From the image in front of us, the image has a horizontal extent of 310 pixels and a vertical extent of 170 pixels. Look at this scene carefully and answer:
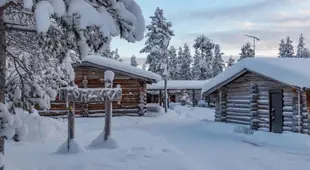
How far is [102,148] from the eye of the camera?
13656mm

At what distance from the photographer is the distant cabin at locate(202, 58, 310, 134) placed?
1817 centimetres

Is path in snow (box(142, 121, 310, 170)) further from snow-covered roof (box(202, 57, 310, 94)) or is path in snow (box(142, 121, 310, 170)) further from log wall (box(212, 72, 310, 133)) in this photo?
snow-covered roof (box(202, 57, 310, 94))

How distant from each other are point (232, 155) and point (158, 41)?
32.2 meters

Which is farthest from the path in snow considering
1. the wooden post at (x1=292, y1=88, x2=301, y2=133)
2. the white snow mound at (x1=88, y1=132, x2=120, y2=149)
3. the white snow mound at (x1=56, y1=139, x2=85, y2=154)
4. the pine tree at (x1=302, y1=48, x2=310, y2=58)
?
the pine tree at (x1=302, y1=48, x2=310, y2=58)

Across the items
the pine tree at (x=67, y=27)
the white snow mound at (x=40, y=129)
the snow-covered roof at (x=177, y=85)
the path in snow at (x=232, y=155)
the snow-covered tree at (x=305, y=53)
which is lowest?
the path in snow at (x=232, y=155)

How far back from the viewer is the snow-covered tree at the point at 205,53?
238ft

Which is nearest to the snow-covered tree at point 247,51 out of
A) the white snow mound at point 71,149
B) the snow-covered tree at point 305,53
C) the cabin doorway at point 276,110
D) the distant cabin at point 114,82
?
the snow-covered tree at point 305,53

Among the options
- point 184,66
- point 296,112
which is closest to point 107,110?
point 296,112

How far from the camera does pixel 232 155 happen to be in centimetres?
1396

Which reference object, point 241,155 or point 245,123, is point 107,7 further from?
point 245,123

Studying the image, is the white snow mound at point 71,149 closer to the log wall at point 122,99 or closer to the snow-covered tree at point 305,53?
the log wall at point 122,99

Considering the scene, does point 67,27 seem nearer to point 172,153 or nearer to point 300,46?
point 172,153

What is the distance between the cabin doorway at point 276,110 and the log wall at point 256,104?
20 centimetres

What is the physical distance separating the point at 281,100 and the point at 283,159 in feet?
21.6
